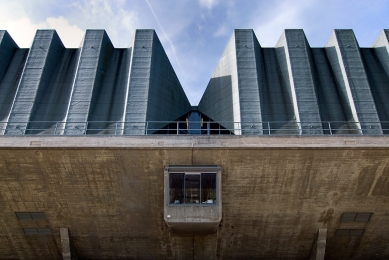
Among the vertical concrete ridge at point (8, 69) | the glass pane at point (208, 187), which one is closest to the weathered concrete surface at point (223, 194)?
the glass pane at point (208, 187)

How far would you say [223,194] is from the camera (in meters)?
14.2

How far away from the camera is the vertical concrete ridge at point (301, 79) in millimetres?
16188

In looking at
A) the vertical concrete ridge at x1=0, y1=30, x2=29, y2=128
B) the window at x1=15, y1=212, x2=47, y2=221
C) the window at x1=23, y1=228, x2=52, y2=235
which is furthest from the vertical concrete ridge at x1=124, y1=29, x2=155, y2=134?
the vertical concrete ridge at x1=0, y1=30, x2=29, y2=128

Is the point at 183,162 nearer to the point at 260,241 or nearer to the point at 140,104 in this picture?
the point at 140,104

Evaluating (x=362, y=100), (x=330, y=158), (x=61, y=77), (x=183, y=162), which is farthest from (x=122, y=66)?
(x=362, y=100)

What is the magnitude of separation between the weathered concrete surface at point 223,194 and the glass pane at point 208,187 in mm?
633

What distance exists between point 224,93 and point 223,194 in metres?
7.11

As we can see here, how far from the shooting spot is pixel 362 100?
54.4 ft

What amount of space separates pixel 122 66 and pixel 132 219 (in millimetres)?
10314

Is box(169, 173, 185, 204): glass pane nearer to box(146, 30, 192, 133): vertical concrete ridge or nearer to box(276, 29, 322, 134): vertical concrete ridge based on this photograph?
box(146, 30, 192, 133): vertical concrete ridge

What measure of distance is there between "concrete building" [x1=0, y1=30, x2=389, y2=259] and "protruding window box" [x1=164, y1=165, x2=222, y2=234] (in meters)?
0.05

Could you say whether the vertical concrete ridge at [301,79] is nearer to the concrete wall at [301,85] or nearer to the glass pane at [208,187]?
the concrete wall at [301,85]

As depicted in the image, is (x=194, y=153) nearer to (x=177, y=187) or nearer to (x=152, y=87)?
(x=177, y=187)

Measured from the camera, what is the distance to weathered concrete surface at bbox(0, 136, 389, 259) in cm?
1311
